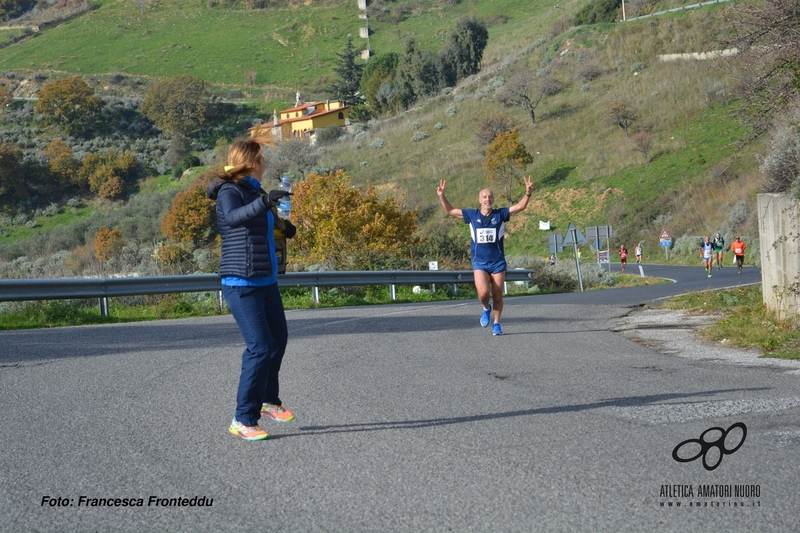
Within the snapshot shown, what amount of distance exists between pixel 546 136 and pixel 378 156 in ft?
55.7

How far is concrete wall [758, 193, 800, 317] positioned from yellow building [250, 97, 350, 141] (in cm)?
9109

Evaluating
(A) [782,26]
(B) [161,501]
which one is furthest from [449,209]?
(B) [161,501]

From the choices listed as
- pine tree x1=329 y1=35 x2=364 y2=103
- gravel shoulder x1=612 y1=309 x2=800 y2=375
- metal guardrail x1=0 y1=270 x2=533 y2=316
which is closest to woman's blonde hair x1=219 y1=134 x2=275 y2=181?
gravel shoulder x1=612 y1=309 x2=800 y2=375

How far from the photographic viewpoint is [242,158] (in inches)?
228

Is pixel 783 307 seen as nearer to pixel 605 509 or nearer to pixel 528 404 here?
pixel 528 404

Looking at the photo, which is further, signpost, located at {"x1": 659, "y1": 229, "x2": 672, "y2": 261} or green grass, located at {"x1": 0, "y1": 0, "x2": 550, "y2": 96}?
green grass, located at {"x1": 0, "y1": 0, "x2": 550, "y2": 96}

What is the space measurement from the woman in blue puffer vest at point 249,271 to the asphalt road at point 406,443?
0.30 metres

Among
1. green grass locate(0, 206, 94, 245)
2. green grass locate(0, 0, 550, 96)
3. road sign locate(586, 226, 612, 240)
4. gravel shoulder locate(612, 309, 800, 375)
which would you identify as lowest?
gravel shoulder locate(612, 309, 800, 375)

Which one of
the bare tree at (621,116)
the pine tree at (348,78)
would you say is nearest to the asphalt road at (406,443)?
the bare tree at (621,116)

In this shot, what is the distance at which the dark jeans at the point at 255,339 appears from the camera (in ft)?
18.6

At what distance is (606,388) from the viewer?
7.32m

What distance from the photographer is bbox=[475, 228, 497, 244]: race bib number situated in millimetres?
11688

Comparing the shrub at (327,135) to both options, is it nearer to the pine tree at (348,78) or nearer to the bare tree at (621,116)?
the pine tree at (348,78)

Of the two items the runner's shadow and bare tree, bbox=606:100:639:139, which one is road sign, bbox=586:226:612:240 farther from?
the runner's shadow
